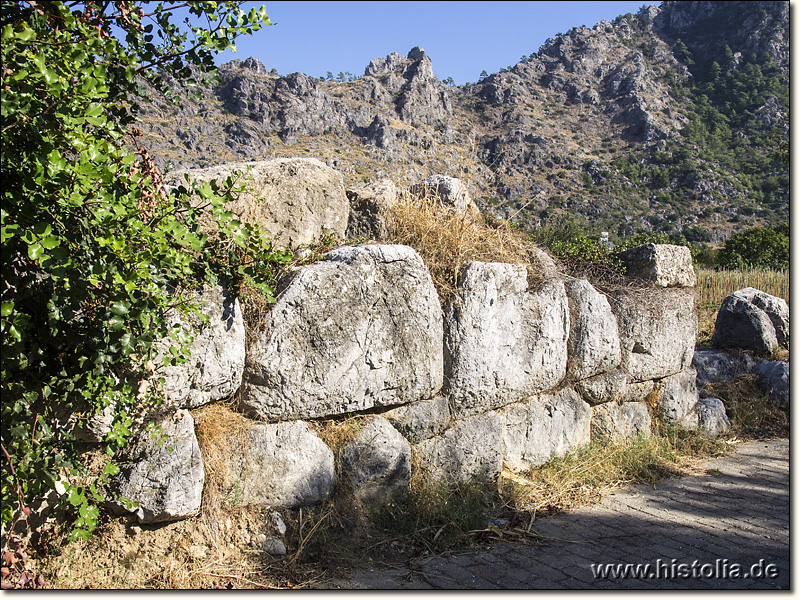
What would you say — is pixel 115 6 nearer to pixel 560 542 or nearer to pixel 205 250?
pixel 205 250

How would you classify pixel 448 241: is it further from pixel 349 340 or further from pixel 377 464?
pixel 377 464

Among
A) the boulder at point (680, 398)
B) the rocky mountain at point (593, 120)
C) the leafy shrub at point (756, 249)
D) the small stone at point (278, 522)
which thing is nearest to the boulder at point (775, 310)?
the boulder at point (680, 398)

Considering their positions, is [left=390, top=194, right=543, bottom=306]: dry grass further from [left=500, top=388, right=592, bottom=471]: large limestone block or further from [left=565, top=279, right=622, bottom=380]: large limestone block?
[left=500, top=388, right=592, bottom=471]: large limestone block

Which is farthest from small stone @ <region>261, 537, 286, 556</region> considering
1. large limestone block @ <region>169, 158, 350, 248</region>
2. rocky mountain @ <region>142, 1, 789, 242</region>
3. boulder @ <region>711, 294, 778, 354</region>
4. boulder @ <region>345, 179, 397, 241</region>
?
rocky mountain @ <region>142, 1, 789, 242</region>

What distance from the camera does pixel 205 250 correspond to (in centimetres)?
293

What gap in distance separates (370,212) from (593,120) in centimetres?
5180

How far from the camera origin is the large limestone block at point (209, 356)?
2812 mm

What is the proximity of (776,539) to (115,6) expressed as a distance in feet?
14.5

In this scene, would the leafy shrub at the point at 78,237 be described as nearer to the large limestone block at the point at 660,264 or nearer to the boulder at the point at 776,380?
the large limestone block at the point at 660,264

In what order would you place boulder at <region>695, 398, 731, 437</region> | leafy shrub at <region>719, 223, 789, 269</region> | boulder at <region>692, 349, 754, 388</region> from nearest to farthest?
boulder at <region>695, 398, 731, 437</region>, boulder at <region>692, 349, 754, 388</region>, leafy shrub at <region>719, 223, 789, 269</region>

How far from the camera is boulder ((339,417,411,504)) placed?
3.39m

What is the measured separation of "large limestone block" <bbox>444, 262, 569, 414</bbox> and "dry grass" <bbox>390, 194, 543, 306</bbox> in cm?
12

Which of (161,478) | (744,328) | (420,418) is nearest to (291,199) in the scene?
(420,418)

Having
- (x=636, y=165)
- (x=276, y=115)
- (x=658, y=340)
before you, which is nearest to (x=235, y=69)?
(x=276, y=115)
